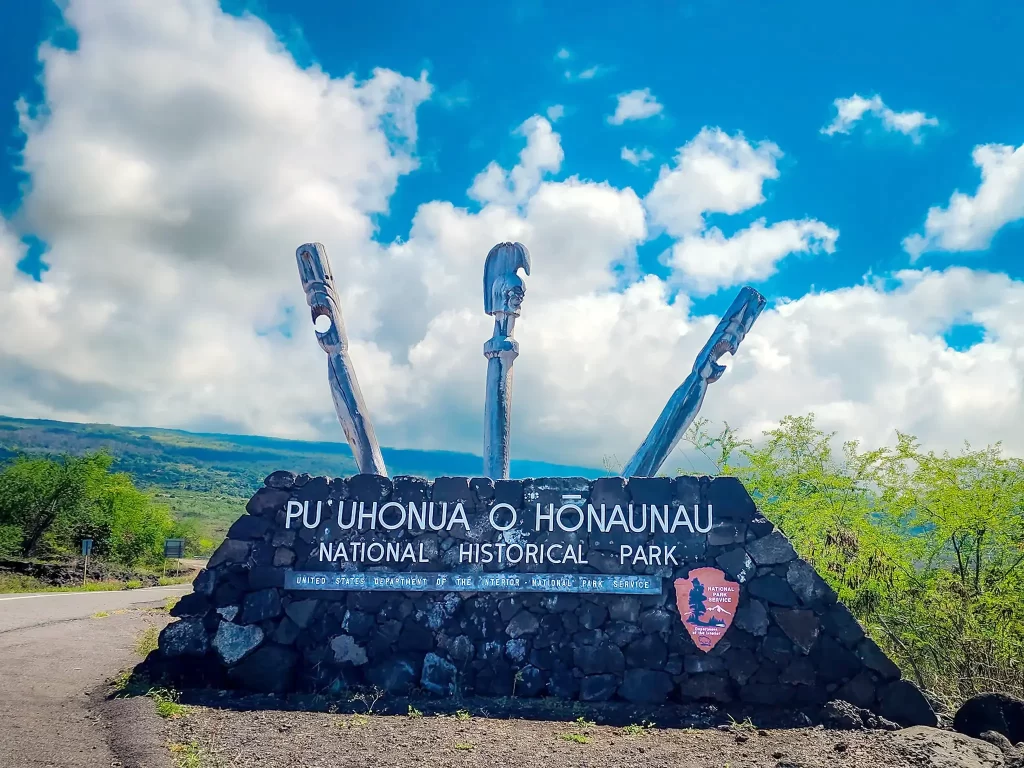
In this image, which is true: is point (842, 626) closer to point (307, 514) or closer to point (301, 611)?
point (301, 611)

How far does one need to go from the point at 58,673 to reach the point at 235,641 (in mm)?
2129

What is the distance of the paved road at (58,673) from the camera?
Result: 5.41 meters

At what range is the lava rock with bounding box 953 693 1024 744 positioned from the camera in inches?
244

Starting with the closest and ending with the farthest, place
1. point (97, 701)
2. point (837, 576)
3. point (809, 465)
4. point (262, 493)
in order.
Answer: point (97, 701) < point (262, 493) < point (837, 576) < point (809, 465)

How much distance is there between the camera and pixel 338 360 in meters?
9.16

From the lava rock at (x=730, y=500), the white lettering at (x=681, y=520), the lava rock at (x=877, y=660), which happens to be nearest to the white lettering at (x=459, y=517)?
the white lettering at (x=681, y=520)

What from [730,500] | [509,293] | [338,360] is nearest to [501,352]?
[509,293]

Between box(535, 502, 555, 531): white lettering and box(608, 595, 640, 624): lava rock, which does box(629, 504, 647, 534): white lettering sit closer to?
box(608, 595, 640, 624): lava rock

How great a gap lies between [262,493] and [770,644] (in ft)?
16.6

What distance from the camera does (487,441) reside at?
356 inches

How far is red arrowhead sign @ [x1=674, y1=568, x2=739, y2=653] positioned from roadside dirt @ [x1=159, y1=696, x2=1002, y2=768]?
2.56 feet

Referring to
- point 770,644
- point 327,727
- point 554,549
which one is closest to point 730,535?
point 770,644

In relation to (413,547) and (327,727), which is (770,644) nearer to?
(413,547)

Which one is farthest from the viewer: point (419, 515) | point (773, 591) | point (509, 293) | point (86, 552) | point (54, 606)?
point (86, 552)
